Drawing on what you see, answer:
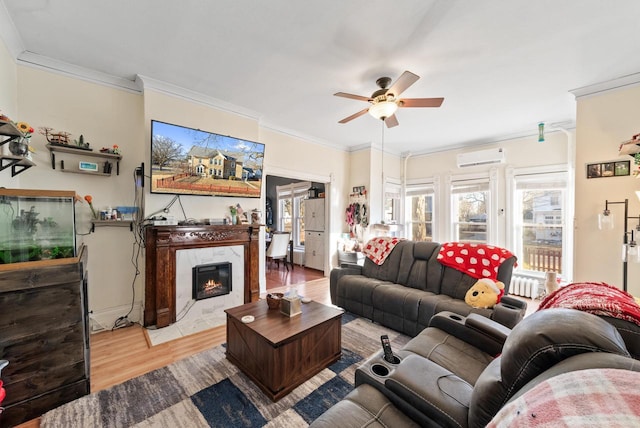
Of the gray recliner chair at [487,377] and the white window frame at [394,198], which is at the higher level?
the white window frame at [394,198]

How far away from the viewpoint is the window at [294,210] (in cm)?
661

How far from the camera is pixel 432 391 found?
1.00 m

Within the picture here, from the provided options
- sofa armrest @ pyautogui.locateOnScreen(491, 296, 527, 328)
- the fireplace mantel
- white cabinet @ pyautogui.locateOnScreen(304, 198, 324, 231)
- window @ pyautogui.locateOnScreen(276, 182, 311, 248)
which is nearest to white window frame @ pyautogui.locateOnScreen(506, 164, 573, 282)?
sofa armrest @ pyautogui.locateOnScreen(491, 296, 527, 328)

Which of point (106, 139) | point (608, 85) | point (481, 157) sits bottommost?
point (106, 139)

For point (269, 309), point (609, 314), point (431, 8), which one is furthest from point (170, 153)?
point (609, 314)

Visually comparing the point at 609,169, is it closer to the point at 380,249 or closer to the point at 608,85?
the point at 608,85

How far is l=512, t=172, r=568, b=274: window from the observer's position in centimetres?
397

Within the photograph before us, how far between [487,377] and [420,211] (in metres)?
4.98

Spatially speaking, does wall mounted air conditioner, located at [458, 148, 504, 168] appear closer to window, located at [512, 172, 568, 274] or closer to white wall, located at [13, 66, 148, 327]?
window, located at [512, 172, 568, 274]

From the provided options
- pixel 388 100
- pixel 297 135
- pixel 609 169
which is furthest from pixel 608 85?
pixel 297 135

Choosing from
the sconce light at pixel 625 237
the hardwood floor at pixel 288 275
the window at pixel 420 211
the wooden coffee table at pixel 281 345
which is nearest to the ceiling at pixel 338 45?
the sconce light at pixel 625 237

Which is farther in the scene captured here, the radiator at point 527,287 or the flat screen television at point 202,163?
the radiator at point 527,287

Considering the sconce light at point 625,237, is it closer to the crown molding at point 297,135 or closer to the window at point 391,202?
the window at point 391,202

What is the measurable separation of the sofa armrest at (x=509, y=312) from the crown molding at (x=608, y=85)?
248 centimetres
